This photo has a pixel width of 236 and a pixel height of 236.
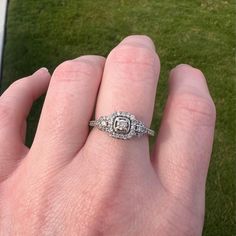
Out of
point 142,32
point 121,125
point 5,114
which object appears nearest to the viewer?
point 121,125

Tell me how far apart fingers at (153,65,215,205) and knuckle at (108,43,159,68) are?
0.21ft

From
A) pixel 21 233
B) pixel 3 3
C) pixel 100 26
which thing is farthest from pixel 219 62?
pixel 21 233

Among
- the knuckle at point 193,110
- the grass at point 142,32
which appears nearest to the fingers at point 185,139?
the knuckle at point 193,110

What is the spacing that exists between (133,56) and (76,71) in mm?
104

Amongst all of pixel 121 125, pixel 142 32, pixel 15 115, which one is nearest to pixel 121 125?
pixel 121 125

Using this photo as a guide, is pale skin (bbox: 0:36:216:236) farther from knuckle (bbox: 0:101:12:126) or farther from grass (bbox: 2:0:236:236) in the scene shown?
grass (bbox: 2:0:236:236)

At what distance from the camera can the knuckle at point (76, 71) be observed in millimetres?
718

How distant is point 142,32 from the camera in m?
1.92

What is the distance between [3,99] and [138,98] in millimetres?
264

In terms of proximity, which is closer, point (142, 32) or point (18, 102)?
point (18, 102)

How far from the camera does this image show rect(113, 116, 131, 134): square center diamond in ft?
2.14

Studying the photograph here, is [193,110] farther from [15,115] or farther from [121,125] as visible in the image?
[15,115]

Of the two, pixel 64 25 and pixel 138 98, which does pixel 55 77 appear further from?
pixel 64 25

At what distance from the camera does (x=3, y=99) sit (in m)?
0.78
